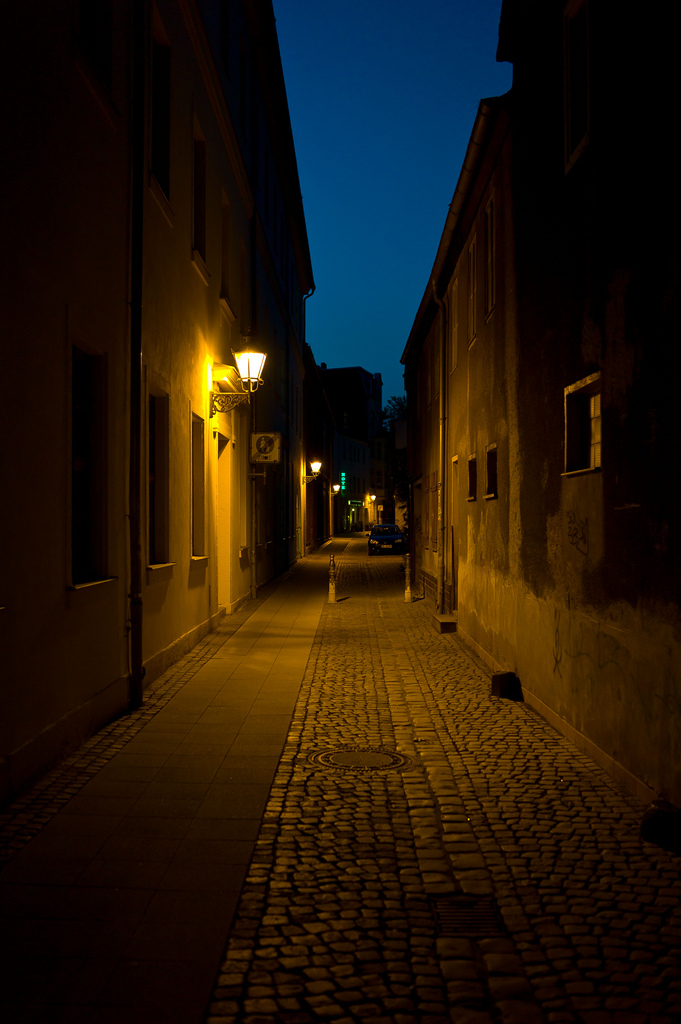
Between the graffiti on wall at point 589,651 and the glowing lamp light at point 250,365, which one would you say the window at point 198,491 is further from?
the graffiti on wall at point 589,651

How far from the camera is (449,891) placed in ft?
13.1

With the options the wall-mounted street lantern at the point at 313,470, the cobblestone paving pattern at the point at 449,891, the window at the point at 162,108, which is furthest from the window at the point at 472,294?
the wall-mounted street lantern at the point at 313,470

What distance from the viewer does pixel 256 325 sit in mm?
18562

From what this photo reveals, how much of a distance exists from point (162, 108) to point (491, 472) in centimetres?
584

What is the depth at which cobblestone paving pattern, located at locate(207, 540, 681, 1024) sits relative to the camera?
121 inches

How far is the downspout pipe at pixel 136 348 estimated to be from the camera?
306 inches

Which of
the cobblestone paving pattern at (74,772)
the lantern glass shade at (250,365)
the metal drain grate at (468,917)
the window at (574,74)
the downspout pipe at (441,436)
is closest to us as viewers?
the metal drain grate at (468,917)

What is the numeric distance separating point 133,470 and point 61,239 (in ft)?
7.77

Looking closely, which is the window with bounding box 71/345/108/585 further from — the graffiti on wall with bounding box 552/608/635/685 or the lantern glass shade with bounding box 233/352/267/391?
the lantern glass shade with bounding box 233/352/267/391

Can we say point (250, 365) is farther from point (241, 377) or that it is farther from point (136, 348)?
point (136, 348)

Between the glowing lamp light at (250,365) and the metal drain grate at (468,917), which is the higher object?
the glowing lamp light at (250,365)

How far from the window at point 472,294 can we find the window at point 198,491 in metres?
4.03

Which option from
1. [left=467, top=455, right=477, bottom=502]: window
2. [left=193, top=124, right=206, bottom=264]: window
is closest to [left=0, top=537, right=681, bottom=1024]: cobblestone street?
[left=467, top=455, right=477, bottom=502]: window

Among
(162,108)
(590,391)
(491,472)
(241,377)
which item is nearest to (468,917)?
(590,391)
